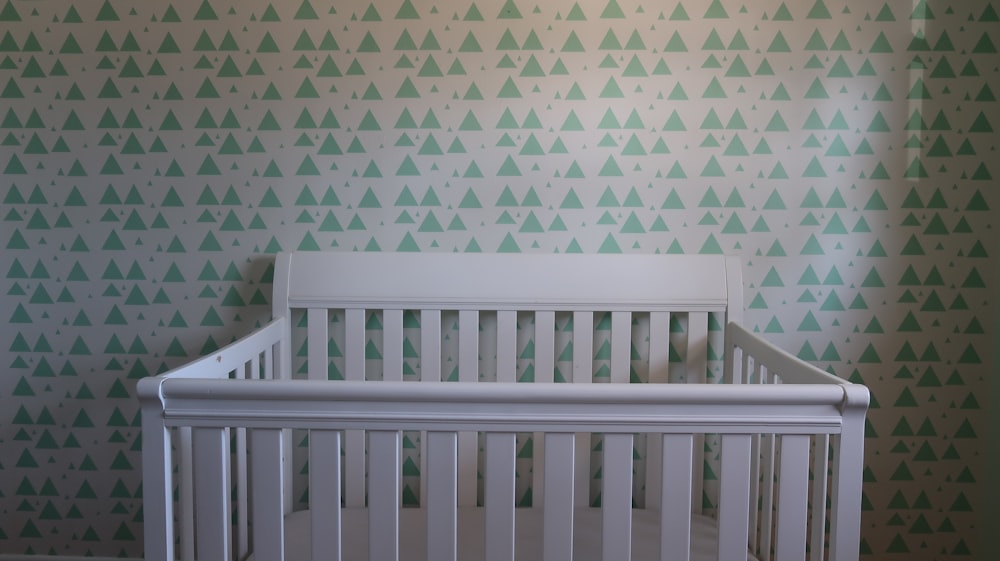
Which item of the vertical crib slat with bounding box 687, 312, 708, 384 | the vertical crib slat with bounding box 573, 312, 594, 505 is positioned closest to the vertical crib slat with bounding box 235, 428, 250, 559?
the vertical crib slat with bounding box 573, 312, 594, 505

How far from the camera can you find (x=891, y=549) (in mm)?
1787

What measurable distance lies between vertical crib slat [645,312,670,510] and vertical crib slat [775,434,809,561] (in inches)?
23.9

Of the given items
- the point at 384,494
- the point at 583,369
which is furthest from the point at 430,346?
the point at 384,494

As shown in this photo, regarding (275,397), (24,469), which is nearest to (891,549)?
(275,397)

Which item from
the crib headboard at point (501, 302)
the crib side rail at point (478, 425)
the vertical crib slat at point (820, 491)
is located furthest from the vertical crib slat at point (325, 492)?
the vertical crib slat at point (820, 491)

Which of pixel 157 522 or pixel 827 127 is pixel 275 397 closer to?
pixel 157 522

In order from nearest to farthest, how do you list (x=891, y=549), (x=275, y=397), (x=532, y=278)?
(x=275, y=397)
(x=532, y=278)
(x=891, y=549)

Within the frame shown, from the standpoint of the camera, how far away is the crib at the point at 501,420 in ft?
3.47

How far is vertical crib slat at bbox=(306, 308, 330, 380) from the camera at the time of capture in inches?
66.5

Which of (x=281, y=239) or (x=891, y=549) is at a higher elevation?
(x=281, y=239)

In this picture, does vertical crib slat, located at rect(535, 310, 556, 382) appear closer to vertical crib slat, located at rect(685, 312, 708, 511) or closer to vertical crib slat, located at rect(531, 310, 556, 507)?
vertical crib slat, located at rect(531, 310, 556, 507)

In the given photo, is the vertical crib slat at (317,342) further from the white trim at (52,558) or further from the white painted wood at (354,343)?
the white trim at (52,558)

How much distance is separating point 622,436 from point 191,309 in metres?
1.21

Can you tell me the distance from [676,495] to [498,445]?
0.29 metres
